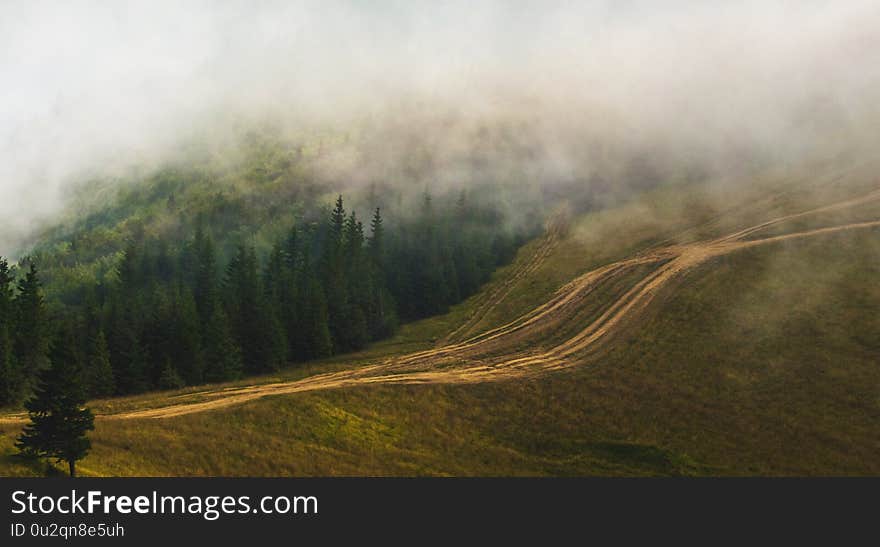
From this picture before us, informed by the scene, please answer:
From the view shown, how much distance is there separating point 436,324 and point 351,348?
16.6 meters

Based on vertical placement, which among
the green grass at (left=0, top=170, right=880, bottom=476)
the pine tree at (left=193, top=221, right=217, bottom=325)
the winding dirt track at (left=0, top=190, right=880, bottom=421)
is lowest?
the green grass at (left=0, top=170, right=880, bottom=476)

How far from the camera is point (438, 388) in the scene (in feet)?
246

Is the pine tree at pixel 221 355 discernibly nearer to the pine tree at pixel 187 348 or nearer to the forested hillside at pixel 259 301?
the forested hillside at pixel 259 301

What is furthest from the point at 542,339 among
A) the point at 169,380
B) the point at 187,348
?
the point at 169,380

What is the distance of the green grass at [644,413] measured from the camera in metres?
59.2

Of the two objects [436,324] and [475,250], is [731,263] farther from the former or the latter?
[475,250]

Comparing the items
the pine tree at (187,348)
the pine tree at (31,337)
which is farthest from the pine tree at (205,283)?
the pine tree at (31,337)

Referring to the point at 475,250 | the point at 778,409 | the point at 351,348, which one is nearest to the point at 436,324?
the point at 351,348

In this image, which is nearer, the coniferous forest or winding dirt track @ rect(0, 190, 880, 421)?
winding dirt track @ rect(0, 190, 880, 421)

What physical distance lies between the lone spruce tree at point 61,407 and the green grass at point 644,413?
12.8 ft

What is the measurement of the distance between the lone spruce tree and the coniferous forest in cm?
28

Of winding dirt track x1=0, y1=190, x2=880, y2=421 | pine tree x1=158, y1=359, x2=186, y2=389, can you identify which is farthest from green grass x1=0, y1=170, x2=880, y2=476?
pine tree x1=158, y1=359, x2=186, y2=389

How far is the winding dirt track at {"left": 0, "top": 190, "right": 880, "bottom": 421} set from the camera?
7675cm

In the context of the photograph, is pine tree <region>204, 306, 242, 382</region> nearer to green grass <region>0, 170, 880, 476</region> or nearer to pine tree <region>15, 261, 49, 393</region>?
green grass <region>0, 170, 880, 476</region>
